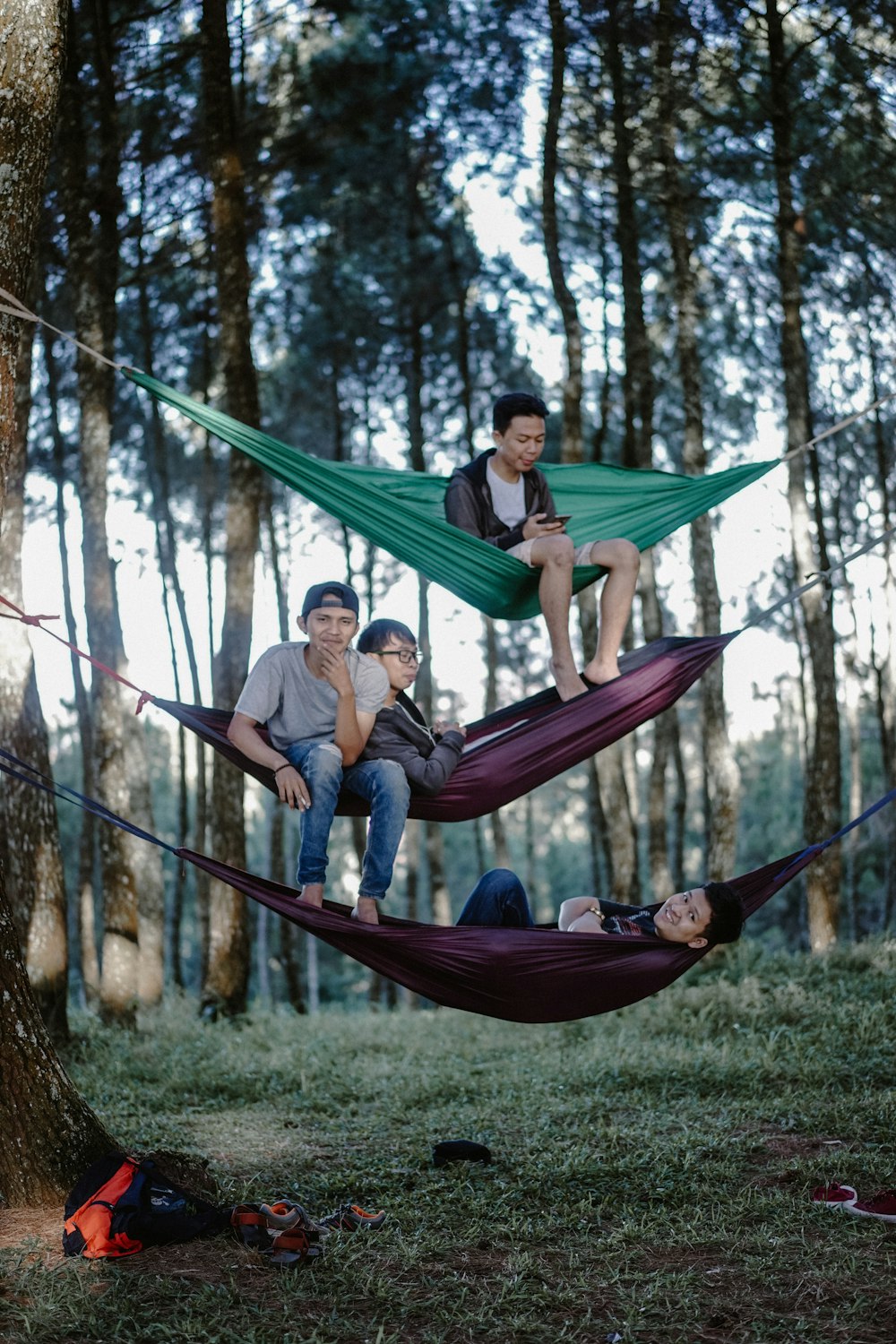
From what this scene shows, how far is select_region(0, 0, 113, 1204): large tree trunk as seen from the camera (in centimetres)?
229

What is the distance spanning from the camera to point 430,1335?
1.93m

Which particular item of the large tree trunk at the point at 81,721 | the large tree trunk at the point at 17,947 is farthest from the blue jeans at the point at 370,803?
the large tree trunk at the point at 81,721

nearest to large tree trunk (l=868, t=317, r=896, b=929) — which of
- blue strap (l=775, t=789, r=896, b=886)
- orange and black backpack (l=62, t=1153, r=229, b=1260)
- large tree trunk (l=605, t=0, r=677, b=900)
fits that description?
large tree trunk (l=605, t=0, r=677, b=900)

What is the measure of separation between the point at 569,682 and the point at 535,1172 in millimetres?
1145

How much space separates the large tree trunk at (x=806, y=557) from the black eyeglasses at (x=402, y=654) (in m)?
3.70

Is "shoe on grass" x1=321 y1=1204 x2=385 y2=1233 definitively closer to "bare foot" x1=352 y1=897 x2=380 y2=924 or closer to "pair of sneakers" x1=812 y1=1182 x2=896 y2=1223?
"bare foot" x1=352 y1=897 x2=380 y2=924

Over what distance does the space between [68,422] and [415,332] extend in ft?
8.94

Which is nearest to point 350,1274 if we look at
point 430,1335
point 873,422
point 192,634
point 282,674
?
point 430,1335

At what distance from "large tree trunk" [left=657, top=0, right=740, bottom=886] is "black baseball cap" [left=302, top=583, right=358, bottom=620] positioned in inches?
131

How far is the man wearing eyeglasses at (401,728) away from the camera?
259 cm

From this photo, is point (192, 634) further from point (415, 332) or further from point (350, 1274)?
point (350, 1274)

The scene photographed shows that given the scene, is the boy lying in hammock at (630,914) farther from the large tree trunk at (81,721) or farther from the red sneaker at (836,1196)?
the large tree trunk at (81,721)

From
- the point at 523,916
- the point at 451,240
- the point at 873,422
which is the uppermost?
the point at 451,240

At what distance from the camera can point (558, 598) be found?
2.87m
